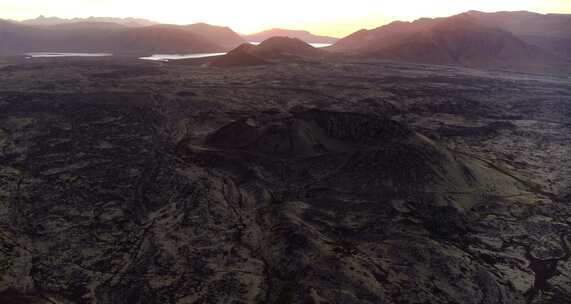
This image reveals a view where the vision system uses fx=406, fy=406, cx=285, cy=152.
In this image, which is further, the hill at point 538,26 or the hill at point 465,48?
the hill at point 538,26

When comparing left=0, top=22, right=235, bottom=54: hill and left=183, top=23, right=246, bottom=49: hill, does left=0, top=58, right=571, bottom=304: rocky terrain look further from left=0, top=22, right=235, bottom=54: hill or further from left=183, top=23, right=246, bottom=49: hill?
left=183, top=23, right=246, bottom=49: hill

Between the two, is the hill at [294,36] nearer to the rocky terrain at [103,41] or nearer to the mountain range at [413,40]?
A: the mountain range at [413,40]

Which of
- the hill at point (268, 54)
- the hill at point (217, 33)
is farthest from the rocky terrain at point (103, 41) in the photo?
the hill at point (217, 33)

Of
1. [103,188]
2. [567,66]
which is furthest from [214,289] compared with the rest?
[567,66]

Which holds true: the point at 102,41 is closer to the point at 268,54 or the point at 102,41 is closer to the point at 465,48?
the point at 268,54

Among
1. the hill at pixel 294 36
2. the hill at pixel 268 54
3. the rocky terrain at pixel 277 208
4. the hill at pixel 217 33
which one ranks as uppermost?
the hill at pixel 294 36

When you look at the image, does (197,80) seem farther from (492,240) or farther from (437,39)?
(437,39)

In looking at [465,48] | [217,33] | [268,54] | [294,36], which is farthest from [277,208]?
[294,36]

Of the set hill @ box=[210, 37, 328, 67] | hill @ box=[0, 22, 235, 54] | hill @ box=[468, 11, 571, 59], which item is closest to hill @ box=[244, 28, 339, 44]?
hill @ box=[468, 11, 571, 59]
